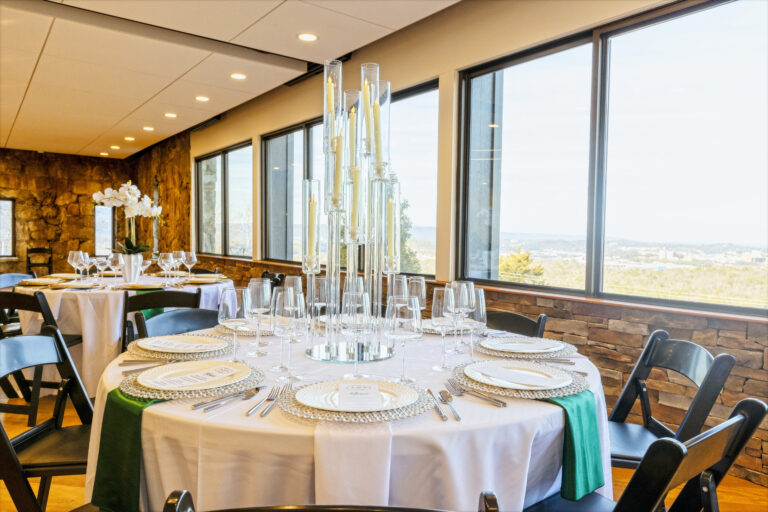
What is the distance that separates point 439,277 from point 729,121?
2163 mm

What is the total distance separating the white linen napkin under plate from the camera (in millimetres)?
1041

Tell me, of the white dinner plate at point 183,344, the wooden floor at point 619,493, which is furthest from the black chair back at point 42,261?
the white dinner plate at point 183,344

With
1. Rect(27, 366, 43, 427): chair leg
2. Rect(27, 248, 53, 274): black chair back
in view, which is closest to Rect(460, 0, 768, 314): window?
Rect(27, 366, 43, 427): chair leg

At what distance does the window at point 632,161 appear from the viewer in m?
2.65

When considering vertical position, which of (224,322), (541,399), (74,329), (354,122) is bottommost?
(74,329)

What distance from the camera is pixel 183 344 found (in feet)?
5.65

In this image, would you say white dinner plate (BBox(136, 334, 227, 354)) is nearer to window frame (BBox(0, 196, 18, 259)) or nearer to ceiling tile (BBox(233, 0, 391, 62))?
ceiling tile (BBox(233, 0, 391, 62))

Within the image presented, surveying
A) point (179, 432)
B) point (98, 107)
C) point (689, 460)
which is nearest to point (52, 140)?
point (98, 107)

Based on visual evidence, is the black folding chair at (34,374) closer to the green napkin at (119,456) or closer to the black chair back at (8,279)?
the black chair back at (8,279)

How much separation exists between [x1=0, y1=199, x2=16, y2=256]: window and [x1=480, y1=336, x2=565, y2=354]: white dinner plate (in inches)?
418

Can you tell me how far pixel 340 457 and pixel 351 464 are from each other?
1.0 inches

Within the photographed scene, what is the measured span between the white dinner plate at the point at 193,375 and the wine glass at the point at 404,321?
412mm

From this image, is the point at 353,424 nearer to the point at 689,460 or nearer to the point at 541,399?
the point at 541,399

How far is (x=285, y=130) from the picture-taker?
6.23 metres
